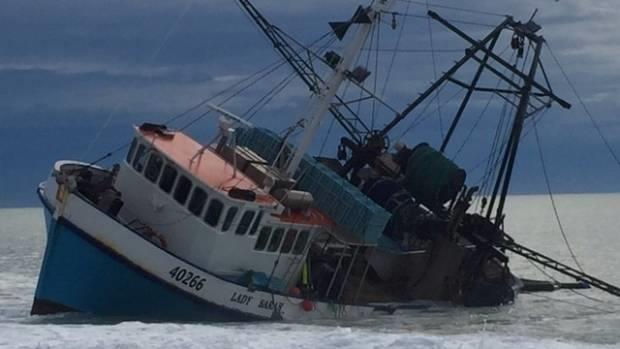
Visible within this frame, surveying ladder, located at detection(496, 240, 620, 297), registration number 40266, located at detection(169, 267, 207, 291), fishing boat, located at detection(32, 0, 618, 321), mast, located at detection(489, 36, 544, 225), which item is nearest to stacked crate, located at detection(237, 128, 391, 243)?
fishing boat, located at detection(32, 0, 618, 321)

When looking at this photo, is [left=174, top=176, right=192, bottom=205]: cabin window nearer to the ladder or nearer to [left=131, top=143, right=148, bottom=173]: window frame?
[left=131, top=143, right=148, bottom=173]: window frame

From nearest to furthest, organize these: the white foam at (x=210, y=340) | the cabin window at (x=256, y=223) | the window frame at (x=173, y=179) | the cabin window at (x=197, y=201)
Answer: the white foam at (x=210, y=340)
the cabin window at (x=197, y=201)
the cabin window at (x=256, y=223)
the window frame at (x=173, y=179)

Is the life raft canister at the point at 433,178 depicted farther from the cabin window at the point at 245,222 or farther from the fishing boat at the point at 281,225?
the cabin window at the point at 245,222

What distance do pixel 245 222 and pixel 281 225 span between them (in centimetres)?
126

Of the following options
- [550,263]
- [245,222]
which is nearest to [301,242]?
[245,222]

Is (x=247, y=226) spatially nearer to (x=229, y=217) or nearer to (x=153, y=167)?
(x=229, y=217)

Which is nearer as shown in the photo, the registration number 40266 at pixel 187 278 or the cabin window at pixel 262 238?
the registration number 40266 at pixel 187 278

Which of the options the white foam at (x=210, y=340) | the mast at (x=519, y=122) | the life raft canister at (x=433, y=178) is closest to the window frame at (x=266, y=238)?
the white foam at (x=210, y=340)

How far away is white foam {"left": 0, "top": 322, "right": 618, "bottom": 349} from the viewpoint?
798 inches

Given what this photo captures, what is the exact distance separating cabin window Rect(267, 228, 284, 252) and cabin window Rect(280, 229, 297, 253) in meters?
0.21

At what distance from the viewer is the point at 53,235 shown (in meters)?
28.0

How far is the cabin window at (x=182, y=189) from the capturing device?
29.6 meters

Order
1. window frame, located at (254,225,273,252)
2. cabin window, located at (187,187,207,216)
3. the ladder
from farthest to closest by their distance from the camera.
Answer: the ladder
window frame, located at (254,225,273,252)
cabin window, located at (187,187,207,216)

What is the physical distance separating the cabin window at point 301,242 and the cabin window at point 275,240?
0.70 m
